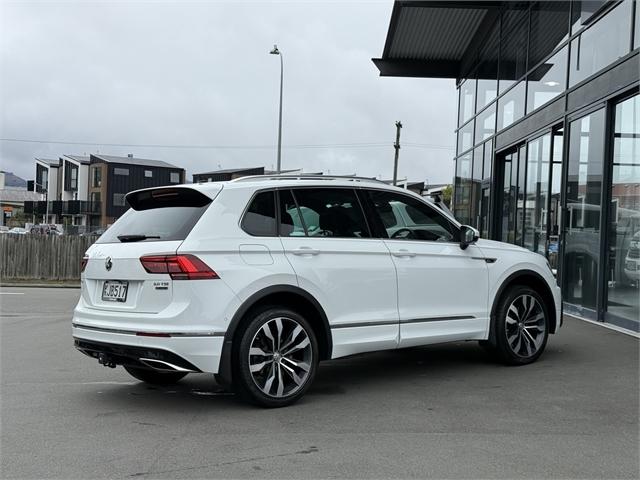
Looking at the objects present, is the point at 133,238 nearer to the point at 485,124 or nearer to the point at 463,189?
the point at 485,124

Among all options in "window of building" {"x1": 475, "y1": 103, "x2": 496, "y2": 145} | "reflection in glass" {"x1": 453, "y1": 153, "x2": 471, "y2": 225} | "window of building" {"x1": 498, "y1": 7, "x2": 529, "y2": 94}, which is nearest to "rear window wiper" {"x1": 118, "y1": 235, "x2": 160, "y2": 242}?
"window of building" {"x1": 498, "y1": 7, "x2": 529, "y2": 94}

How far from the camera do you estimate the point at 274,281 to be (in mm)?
5055

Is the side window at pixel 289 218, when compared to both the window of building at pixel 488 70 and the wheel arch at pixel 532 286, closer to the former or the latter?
the wheel arch at pixel 532 286

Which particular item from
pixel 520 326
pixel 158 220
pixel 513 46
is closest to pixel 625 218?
pixel 520 326

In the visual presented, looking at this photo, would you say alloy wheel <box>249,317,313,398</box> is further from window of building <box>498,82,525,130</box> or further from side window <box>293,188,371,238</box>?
window of building <box>498,82,525,130</box>

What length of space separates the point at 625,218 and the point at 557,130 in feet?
10.6

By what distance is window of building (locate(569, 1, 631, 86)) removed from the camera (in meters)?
9.27

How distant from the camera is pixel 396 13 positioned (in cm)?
1491

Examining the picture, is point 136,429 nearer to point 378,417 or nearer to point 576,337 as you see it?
point 378,417

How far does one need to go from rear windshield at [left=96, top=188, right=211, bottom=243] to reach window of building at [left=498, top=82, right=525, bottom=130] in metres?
10.2

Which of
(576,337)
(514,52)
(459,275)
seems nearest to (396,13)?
(514,52)

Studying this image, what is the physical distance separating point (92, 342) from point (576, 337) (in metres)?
6.05

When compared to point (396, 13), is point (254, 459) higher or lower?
lower

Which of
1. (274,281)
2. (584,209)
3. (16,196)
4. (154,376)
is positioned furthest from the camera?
(16,196)
